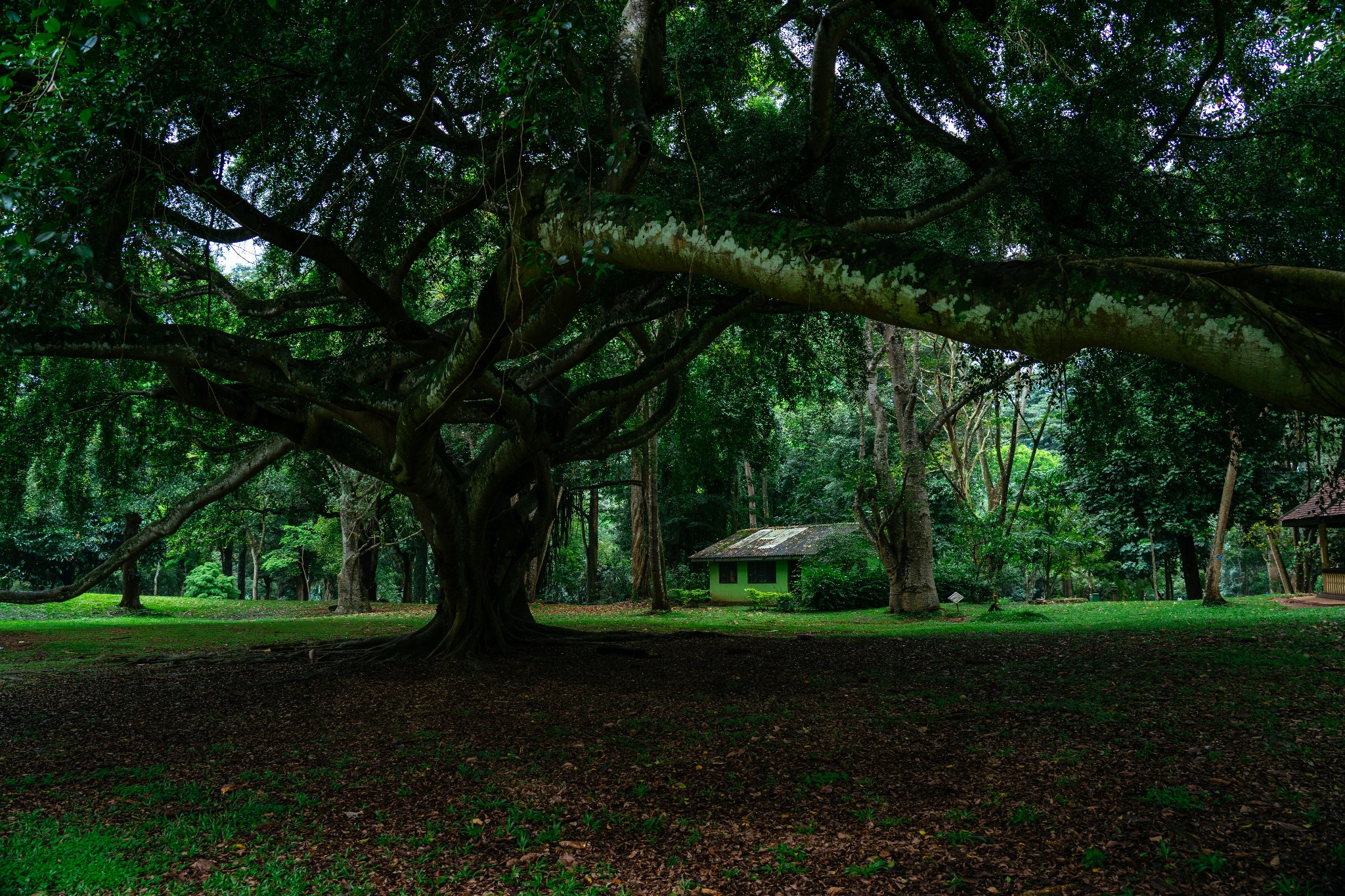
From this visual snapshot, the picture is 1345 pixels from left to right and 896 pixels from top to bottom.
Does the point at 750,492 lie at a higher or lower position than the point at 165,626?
higher

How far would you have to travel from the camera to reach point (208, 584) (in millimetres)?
39688

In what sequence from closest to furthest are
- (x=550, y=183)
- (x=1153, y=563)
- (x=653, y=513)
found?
(x=550, y=183), (x=653, y=513), (x=1153, y=563)

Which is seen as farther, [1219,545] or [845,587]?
[845,587]

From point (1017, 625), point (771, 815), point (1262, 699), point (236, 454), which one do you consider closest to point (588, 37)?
point (771, 815)

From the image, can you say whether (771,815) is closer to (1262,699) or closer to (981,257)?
(1262,699)

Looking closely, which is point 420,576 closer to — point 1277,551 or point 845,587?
point 845,587

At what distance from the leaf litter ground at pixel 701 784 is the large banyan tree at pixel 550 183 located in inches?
114

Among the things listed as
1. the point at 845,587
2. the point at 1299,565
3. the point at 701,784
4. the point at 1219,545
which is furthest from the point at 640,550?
the point at 701,784

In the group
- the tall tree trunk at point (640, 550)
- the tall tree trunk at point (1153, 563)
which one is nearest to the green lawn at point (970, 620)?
the tall tree trunk at point (640, 550)

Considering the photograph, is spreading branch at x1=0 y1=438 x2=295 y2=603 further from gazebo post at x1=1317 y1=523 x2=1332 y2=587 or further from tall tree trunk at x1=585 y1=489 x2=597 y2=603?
gazebo post at x1=1317 y1=523 x2=1332 y2=587

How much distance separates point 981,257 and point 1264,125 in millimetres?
4075

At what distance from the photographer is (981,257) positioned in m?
13.0

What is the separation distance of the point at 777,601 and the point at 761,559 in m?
3.69

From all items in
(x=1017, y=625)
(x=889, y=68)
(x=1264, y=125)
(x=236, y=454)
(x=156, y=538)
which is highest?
(x=889, y=68)
